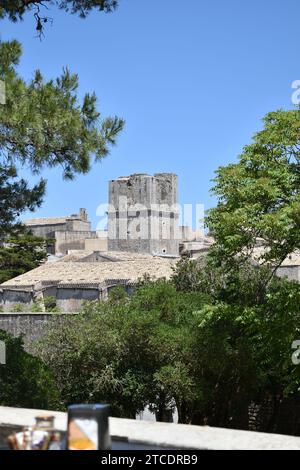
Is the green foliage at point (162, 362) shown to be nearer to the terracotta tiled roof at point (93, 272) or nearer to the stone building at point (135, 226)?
the terracotta tiled roof at point (93, 272)

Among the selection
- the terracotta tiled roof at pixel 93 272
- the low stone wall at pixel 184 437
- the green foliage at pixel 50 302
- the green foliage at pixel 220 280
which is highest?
the terracotta tiled roof at pixel 93 272

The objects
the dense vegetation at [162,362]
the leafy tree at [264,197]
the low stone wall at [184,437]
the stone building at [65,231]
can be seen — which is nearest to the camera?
the low stone wall at [184,437]

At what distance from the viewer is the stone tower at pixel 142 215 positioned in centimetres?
9106

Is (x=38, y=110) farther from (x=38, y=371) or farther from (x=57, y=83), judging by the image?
(x=38, y=371)

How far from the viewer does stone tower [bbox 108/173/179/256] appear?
299ft

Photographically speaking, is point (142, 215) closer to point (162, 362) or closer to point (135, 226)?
point (135, 226)

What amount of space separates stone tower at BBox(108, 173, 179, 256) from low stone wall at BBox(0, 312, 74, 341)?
5993 cm

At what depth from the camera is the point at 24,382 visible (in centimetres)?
1288

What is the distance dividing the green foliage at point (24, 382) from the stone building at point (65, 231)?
64.4 meters

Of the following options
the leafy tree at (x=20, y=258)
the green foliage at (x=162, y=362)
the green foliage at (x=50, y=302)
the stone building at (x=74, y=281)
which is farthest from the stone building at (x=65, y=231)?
the green foliage at (x=162, y=362)

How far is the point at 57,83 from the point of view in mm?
13070

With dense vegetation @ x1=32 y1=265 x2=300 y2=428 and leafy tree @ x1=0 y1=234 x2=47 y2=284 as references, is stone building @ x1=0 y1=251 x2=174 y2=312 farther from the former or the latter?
dense vegetation @ x1=32 y1=265 x2=300 y2=428
